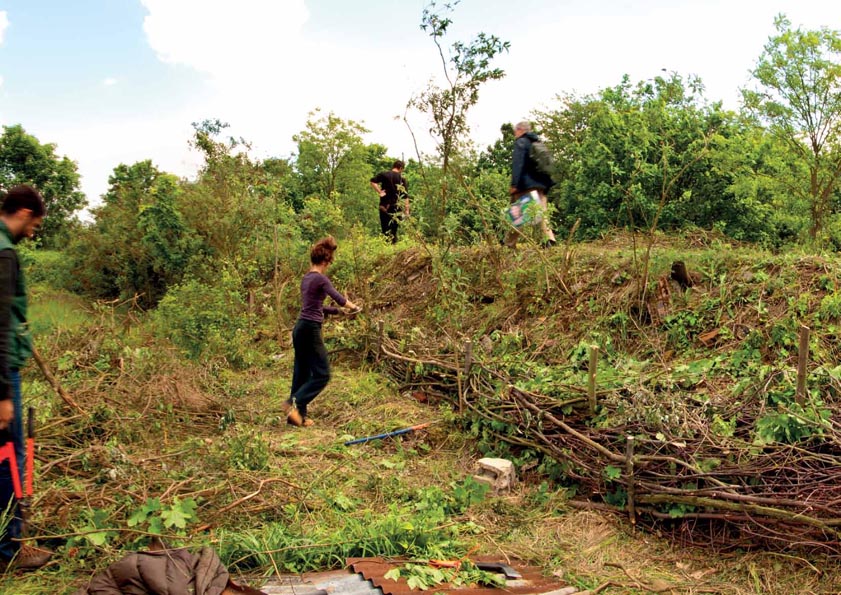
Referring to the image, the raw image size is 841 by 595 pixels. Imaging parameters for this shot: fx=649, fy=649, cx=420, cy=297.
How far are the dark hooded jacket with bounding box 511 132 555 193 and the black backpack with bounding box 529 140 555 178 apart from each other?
0.04 m

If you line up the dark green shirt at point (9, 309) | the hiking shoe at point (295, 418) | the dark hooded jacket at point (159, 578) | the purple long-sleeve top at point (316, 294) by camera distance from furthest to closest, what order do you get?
the hiking shoe at point (295, 418)
the purple long-sleeve top at point (316, 294)
the dark green shirt at point (9, 309)
the dark hooded jacket at point (159, 578)

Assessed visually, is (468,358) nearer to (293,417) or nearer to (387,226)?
(293,417)

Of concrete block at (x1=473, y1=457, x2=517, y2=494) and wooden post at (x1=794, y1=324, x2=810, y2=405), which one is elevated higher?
wooden post at (x1=794, y1=324, x2=810, y2=405)

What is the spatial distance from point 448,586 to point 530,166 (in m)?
6.03

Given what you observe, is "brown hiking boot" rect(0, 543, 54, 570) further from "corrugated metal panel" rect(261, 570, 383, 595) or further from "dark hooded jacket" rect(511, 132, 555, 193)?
"dark hooded jacket" rect(511, 132, 555, 193)

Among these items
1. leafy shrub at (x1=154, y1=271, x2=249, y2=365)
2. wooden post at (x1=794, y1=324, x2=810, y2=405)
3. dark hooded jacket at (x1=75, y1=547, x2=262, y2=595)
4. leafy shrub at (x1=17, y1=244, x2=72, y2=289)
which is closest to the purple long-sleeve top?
leafy shrub at (x1=154, y1=271, x2=249, y2=365)

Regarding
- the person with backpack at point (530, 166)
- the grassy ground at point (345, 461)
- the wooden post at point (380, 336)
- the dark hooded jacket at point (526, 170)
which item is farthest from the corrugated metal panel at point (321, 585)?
the dark hooded jacket at point (526, 170)

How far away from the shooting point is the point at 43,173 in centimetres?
2670

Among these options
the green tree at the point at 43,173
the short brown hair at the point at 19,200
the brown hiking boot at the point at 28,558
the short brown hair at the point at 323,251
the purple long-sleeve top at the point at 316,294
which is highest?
the green tree at the point at 43,173

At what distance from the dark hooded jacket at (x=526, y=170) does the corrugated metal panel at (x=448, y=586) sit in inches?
219

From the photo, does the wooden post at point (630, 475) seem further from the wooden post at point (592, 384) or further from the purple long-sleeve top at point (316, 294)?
the purple long-sleeve top at point (316, 294)

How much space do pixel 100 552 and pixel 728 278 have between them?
6.34m

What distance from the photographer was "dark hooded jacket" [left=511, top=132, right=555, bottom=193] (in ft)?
27.2

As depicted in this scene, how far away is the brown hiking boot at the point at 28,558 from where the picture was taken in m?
3.33
